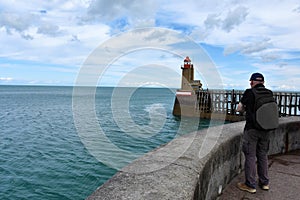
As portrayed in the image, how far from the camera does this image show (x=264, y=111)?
10.5ft

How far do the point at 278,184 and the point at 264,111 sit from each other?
1.25 metres

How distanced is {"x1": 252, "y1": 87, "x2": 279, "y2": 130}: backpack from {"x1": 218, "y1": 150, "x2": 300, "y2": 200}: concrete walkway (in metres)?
0.91

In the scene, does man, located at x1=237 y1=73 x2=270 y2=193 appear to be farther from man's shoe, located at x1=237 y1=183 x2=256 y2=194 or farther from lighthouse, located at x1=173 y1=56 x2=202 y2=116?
lighthouse, located at x1=173 y1=56 x2=202 y2=116

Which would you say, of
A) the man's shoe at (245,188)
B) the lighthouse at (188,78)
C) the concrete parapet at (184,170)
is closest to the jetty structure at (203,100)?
the lighthouse at (188,78)

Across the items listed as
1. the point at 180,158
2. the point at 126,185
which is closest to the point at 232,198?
the point at 180,158

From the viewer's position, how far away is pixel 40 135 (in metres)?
19.9

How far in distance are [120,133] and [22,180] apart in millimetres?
10535

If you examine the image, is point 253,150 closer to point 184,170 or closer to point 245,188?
point 245,188

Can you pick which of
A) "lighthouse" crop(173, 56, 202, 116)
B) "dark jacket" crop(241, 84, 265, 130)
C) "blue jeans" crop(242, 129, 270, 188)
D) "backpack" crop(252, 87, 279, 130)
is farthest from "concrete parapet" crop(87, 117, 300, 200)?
"lighthouse" crop(173, 56, 202, 116)

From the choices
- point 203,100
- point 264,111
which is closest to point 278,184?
point 264,111

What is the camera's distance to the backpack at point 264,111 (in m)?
3.18

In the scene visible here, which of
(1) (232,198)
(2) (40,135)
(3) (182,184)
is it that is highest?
(3) (182,184)

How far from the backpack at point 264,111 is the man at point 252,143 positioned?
0.16 feet

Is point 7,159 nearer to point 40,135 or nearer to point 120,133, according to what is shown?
point 40,135
